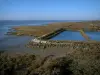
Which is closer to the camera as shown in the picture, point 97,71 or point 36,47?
point 97,71

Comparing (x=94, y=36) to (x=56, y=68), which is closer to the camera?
(x=56, y=68)

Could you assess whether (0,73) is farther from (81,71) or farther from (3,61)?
(81,71)

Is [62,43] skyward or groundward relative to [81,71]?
groundward

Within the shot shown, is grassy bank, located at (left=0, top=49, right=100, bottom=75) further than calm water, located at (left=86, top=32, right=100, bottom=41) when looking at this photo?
No

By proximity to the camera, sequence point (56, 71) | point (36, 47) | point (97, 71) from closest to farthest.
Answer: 1. point (97, 71)
2. point (56, 71)
3. point (36, 47)

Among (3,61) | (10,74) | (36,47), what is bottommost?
(36,47)

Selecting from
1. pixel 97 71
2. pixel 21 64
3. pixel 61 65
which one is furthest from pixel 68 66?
pixel 21 64

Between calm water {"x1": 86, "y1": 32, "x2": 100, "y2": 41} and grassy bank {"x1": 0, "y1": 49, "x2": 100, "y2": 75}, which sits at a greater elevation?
grassy bank {"x1": 0, "y1": 49, "x2": 100, "y2": 75}

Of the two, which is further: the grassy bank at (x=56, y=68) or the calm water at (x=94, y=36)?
the calm water at (x=94, y=36)

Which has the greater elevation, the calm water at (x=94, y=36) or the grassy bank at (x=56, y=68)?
the grassy bank at (x=56, y=68)

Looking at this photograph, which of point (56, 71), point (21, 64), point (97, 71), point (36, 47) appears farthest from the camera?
point (36, 47)

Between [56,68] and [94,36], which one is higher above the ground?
[56,68]
